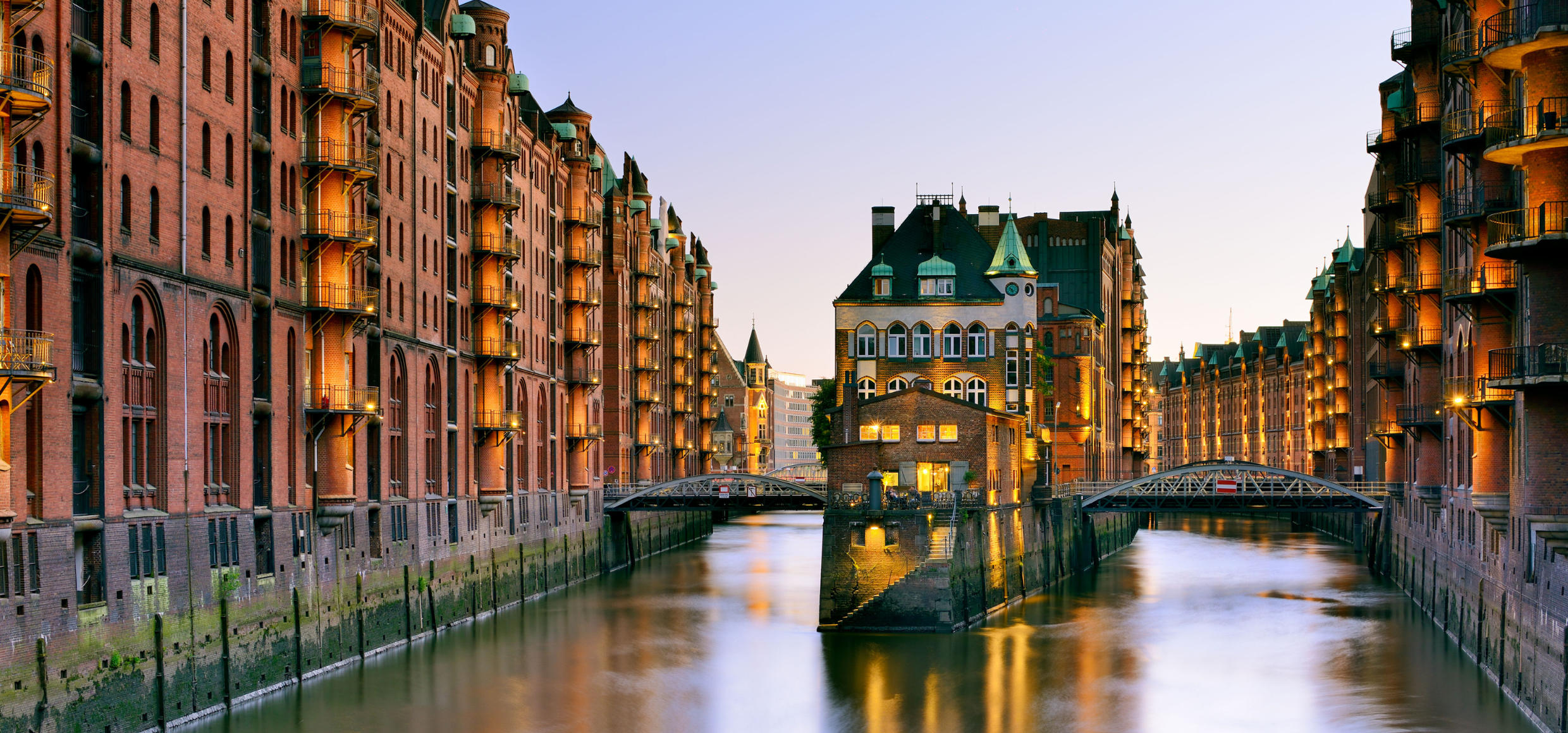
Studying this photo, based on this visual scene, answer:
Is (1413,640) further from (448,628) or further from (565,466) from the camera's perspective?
(565,466)

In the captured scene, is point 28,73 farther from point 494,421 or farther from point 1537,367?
point 494,421

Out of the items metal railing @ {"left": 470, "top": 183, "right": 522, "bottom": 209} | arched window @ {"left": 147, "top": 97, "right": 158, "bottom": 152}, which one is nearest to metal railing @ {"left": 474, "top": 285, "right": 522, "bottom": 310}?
metal railing @ {"left": 470, "top": 183, "right": 522, "bottom": 209}

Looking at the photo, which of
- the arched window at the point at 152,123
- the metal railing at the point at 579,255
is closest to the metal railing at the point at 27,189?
the arched window at the point at 152,123

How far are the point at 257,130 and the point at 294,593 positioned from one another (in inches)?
540

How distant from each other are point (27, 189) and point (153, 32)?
8460mm

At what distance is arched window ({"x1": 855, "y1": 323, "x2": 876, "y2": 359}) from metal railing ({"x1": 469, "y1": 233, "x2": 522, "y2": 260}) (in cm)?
2270

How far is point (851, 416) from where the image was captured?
231 ft

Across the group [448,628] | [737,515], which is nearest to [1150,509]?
[448,628]

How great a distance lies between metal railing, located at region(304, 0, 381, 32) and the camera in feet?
184

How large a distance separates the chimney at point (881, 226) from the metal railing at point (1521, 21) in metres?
60.0

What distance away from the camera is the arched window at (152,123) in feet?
145

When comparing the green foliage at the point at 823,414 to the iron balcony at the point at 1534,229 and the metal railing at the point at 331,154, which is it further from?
the iron balcony at the point at 1534,229

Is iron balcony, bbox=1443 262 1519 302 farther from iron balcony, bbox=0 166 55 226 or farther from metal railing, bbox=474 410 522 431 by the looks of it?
metal railing, bbox=474 410 522 431

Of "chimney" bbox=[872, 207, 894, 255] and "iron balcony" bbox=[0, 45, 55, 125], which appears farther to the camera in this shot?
"chimney" bbox=[872, 207, 894, 255]
